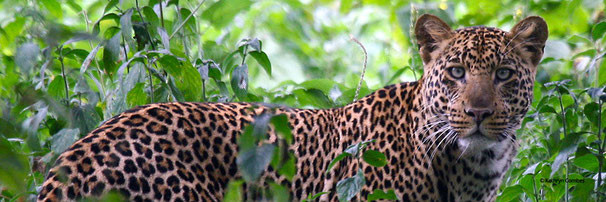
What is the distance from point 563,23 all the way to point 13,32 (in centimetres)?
779

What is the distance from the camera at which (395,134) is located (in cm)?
572

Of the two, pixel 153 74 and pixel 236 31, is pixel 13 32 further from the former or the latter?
pixel 236 31

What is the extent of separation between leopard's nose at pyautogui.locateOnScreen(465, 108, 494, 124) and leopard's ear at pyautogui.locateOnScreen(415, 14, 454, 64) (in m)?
0.80

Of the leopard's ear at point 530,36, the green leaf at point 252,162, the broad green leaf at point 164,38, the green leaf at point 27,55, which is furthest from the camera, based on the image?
the broad green leaf at point 164,38

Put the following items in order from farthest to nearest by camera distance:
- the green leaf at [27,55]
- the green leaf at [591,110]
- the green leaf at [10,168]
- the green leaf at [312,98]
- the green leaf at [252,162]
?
the green leaf at [312,98]
the green leaf at [591,110]
the green leaf at [27,55]
the green leaf at [252,162]
the green leaf at [10,168]

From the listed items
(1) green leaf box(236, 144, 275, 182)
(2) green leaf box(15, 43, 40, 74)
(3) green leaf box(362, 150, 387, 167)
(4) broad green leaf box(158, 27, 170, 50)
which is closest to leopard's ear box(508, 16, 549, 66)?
(3) green leaf box(362, 150, 387, 167)

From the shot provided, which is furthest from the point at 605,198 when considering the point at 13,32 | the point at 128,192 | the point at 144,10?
the point at 13,32

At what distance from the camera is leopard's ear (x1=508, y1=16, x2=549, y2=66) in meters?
5.61

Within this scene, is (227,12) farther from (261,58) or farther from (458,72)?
(458,72)

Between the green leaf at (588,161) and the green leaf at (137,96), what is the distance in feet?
10.9

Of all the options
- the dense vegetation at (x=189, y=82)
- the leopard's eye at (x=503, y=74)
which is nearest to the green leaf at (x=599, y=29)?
the dense vegetation at (x=189, y=82)

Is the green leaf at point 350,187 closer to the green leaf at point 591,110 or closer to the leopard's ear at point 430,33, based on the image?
the leopard's ear at point 430,33

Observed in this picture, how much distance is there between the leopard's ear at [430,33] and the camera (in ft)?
18.7

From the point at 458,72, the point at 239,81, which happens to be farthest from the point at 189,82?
the point at 458,72
